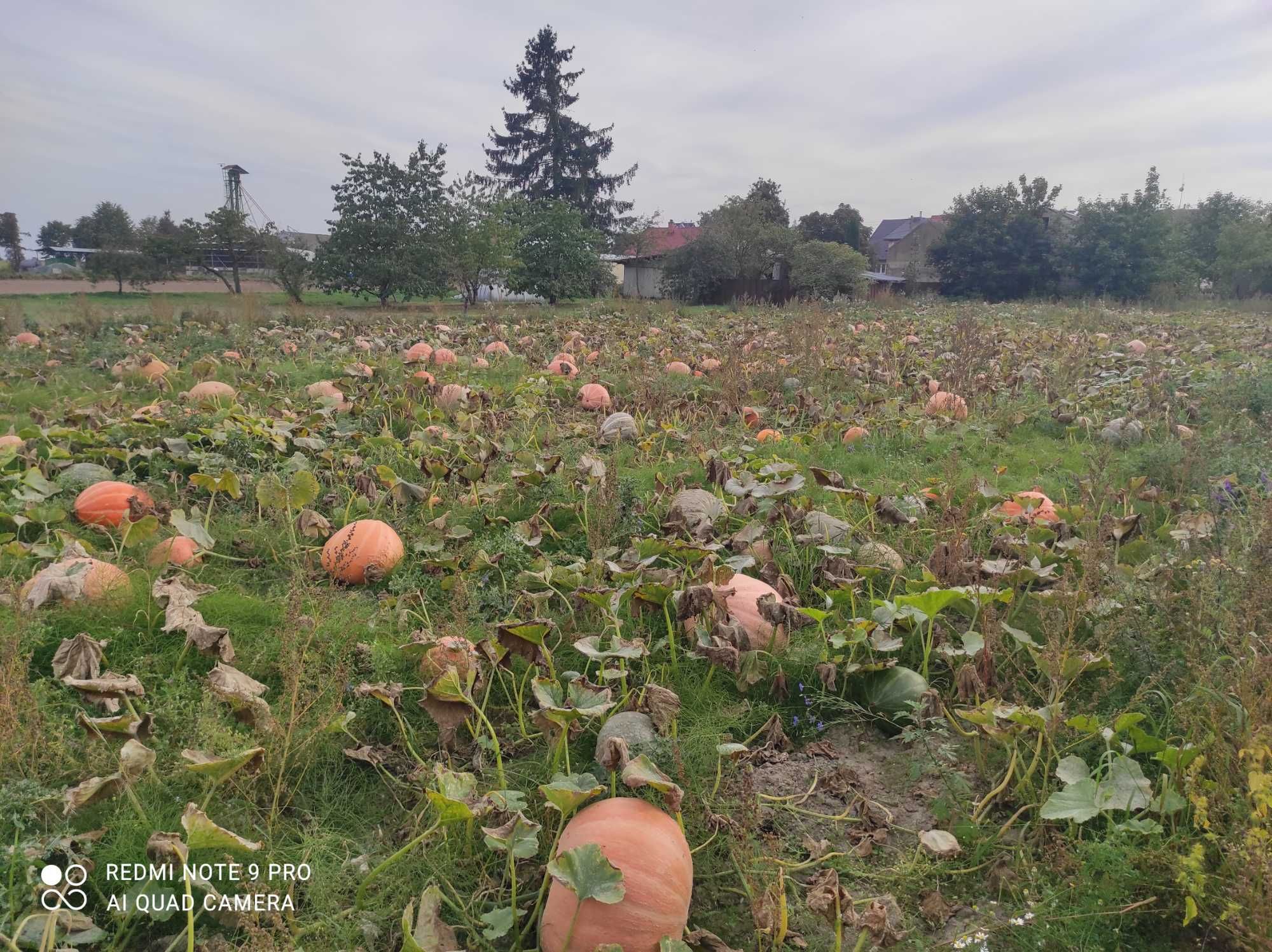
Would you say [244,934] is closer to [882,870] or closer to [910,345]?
[882,870]

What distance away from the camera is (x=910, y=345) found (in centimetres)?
1091

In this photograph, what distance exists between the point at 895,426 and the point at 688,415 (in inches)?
67.2

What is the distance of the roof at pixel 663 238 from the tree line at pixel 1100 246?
510 inches

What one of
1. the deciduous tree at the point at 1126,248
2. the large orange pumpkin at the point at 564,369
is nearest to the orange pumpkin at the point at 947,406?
the large orange pumpkin at the point at 564,369

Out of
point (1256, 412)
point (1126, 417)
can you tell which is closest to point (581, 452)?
point (1126, 417)

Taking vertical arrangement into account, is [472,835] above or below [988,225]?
below

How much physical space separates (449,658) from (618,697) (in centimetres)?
62

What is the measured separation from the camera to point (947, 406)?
7.06 metres

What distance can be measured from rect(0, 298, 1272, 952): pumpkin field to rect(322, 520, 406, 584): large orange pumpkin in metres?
0.02

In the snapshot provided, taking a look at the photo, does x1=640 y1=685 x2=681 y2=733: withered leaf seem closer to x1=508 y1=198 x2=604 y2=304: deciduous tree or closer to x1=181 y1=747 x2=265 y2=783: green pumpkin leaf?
x1=181 y1=747 x2=265 y2=783: green pumpkin leaf

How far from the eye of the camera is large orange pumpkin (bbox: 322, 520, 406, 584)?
369cm

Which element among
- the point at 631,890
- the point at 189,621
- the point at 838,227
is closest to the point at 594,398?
the point at 189,621

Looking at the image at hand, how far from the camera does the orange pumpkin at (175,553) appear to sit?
3.48 meters

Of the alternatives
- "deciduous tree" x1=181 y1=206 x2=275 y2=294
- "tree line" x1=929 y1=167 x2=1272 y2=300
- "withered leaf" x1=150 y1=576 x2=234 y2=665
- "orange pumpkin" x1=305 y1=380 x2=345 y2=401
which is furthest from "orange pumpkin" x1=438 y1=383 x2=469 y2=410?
"tree line" x1=929 y1=167 x2=1272 y2=300
